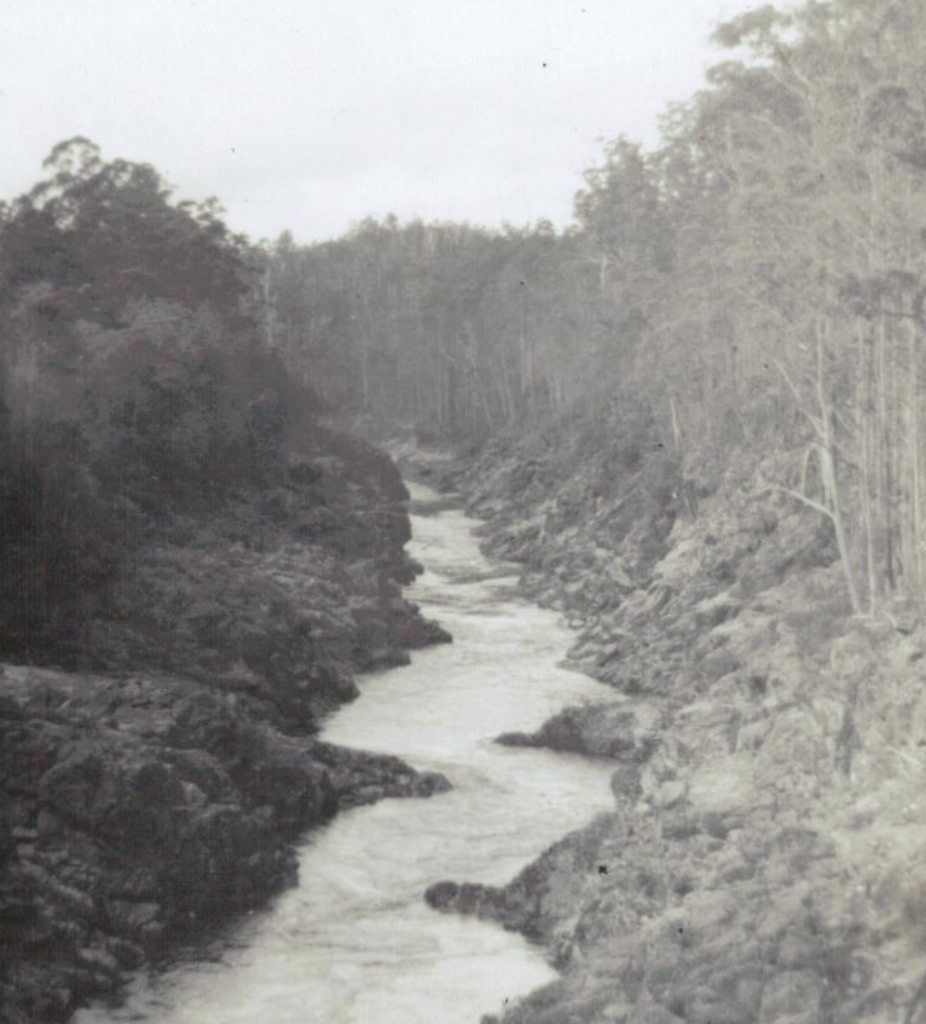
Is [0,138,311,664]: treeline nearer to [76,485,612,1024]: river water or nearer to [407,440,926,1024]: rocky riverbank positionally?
[76,485,612,1024]: river water

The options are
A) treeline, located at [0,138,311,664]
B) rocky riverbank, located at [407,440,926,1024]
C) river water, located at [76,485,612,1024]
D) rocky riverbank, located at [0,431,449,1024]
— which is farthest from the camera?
treeline, located at [0,138,311,664]

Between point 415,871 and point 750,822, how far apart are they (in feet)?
14.3

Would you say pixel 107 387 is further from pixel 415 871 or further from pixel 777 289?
pixel 415 871

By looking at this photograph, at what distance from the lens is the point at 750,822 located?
45.1 ft

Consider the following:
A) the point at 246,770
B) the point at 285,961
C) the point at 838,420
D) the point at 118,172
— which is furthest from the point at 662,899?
the point at 118,172

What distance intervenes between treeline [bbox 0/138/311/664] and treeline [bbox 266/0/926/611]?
39.3ft

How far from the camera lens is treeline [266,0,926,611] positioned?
16688mm

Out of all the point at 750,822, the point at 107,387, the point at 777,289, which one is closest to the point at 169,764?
the point at 750,822

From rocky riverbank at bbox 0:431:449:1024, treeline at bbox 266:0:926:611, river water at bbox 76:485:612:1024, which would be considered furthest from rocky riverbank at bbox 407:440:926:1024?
rocky riverbank at bbox 0:431:449:1024

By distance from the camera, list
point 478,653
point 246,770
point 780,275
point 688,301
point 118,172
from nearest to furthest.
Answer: point 246,770 < point 780,275 < point 478,653 < point 688,301 < point 118,172

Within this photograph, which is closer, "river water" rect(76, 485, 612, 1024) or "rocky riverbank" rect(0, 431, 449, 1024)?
"river water" rect(76, 485, 612, 1024)

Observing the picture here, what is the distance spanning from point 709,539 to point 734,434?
5480 mm

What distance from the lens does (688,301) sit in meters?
31.2

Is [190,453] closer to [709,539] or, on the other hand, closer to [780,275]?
[709,539]
